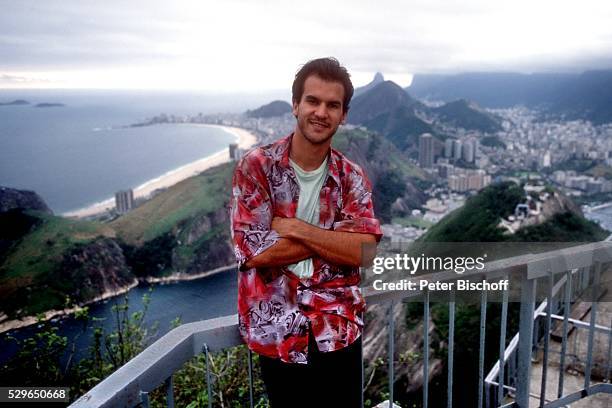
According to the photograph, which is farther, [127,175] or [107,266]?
[127,175]

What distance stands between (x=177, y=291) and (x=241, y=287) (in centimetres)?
4012

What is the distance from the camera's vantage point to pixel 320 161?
1460 millimetres

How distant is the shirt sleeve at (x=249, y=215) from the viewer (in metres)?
1.31

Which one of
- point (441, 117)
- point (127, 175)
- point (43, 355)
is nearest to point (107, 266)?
point (127, 175)

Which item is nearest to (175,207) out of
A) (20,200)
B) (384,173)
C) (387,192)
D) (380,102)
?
(20,200)

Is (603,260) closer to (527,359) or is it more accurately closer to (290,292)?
(527,359)

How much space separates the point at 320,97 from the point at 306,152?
175 mm

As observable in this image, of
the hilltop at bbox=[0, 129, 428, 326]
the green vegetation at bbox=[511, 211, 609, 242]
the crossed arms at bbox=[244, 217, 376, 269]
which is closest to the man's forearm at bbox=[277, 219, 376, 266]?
the crossed arms at bbox=[244, 217, 376, 269]

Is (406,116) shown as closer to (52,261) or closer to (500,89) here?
(500,89)

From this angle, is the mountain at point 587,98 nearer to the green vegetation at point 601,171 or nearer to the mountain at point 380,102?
the mountain at point 380,102

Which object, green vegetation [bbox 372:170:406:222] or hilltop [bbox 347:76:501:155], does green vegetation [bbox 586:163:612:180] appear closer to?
green vegetation [bbox 372:170:406:222]

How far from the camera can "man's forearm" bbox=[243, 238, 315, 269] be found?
51.3 inches

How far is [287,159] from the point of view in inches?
55.4

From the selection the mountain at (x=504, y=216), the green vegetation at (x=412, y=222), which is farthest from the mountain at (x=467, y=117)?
the mountain at (x=504, y=216)
